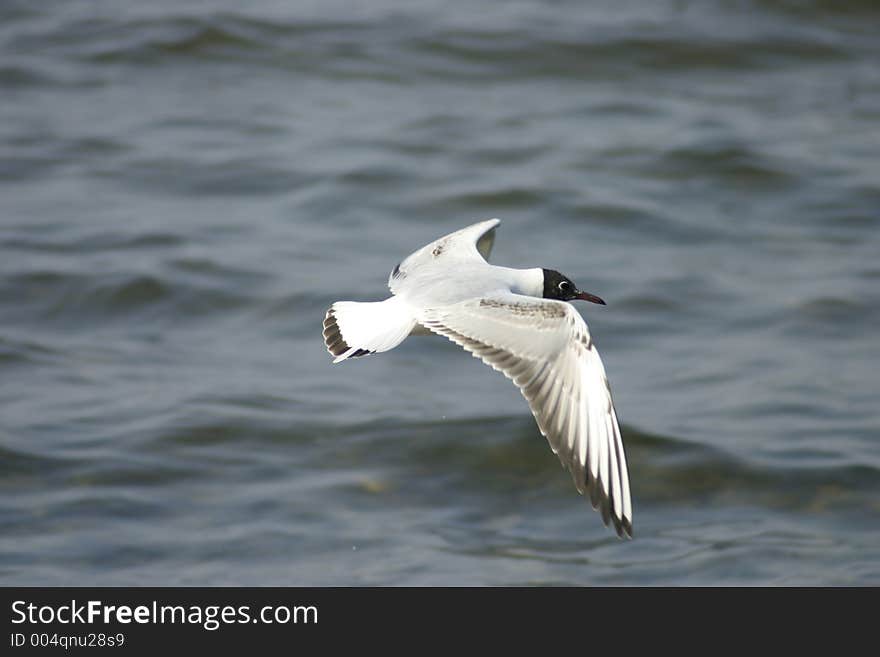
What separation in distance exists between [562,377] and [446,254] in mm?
1012

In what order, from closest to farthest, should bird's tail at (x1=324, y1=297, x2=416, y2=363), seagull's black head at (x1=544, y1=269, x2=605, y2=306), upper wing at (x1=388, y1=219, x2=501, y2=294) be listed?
bird's tail at (x1=324, y1=297, x2=416, y2=363) → seagull's black head at (x1=544, y1=269, x2=605, y2=306) → upper wing at (x1=388, y1=219, x2=501, y2=294)

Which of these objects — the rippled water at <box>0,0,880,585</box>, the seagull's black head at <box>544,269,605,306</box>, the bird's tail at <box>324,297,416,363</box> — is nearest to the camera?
the bird's tail at <box>324,297,416,363</box>

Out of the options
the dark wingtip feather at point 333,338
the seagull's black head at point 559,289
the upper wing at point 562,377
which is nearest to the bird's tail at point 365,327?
the dark wingtip feather at point 333,338

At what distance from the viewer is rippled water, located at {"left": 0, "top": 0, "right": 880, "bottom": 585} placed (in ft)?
20.2

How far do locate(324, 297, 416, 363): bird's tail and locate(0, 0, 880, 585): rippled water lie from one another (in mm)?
1394

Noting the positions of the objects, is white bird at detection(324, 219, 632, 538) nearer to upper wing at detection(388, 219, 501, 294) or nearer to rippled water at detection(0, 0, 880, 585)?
upper wing at detection(388, 219, 501, 294)

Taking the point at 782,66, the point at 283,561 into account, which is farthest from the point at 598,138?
the point at 283,561

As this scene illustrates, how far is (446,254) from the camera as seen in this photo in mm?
5398

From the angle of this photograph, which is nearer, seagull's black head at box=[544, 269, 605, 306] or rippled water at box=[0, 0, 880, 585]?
seagull's black head at box=[544, 269, 605, 306]

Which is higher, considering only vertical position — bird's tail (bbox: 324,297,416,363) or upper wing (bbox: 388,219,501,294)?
upper wing (bbox: 388,219,501,294)

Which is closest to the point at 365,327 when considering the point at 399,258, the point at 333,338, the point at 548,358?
the point at 333,338

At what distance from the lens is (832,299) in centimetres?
817

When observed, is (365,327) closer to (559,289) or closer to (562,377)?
(562,377)

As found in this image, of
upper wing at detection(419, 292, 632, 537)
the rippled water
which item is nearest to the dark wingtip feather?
upper wing at detection(419, 292, 632, 537)
